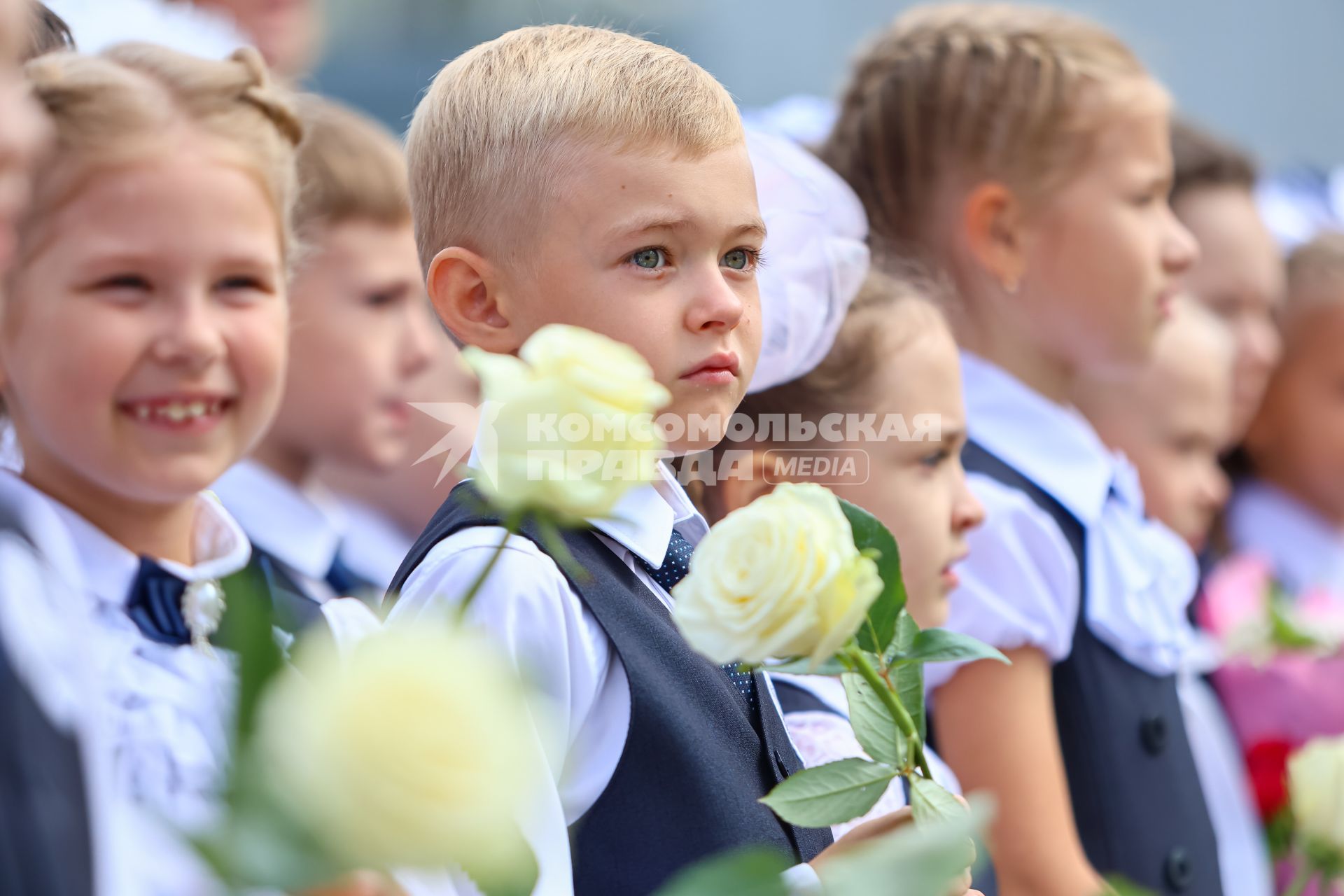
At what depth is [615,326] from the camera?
1.11 metres

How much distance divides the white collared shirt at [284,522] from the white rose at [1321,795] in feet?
3.57

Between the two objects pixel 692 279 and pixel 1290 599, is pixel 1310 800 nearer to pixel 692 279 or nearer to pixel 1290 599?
pixel 692 279

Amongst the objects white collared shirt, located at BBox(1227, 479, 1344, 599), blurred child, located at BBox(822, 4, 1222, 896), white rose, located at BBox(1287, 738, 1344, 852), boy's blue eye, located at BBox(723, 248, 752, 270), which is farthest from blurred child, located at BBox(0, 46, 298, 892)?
white collared shirt, located at BBox(1227, 479, 1344, 599)

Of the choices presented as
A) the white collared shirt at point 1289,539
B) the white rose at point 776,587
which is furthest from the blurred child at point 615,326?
the white collared shirt at point 1289,539

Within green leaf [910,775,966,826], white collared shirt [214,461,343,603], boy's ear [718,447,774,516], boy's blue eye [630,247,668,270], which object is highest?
boy's blue eye [630,247,668,270]

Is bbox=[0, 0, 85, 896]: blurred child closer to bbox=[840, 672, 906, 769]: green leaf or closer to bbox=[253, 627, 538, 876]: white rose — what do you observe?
bbox=[253, 627, 538, 876]: white rose

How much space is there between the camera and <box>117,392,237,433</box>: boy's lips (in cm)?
118

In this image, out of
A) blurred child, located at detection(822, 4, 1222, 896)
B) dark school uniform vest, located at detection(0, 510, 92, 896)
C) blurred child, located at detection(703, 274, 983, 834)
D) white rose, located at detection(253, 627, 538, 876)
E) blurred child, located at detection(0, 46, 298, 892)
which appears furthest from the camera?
blurred child, located at detection(822, 4, 1222, 896)

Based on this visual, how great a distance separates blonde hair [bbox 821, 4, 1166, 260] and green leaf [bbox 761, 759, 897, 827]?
102cm

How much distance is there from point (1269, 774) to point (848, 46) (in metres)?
3.70

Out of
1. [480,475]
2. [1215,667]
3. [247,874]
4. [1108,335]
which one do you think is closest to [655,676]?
[480,475]

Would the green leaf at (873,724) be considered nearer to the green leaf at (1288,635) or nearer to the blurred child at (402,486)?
the blurred child at (402,486)

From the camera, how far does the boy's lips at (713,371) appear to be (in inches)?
44.2

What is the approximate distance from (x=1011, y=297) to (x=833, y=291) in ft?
1.41
